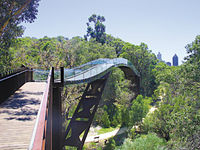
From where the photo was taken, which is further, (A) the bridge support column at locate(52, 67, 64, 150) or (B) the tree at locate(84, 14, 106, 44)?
(B) the tree at locate(84, 14, 106, 44)

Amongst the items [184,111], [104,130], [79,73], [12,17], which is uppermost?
[12,17]

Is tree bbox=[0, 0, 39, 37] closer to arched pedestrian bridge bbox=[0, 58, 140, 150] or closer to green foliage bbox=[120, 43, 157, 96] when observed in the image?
arched pedestrian bridge bbox=[0, 58, 140, 150]

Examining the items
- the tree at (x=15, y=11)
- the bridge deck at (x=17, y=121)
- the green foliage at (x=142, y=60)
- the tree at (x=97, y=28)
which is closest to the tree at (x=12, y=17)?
the tree at (x=15, y=11)

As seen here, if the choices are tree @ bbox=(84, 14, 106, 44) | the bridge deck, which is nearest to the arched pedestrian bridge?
the bridge deck

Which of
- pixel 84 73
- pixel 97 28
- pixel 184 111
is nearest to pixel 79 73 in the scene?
pixel 84 73

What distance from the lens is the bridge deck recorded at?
2904 mm

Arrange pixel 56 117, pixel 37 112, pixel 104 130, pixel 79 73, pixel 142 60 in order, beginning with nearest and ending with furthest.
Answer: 1. pixel 37 112
2. pixel 56 117
3. pixel 79 73
4. pixel 104 130
5. pixel 142 60

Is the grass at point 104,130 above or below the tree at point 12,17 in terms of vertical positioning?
below

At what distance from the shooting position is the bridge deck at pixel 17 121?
9.53ft

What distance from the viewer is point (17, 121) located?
4016 millimetres

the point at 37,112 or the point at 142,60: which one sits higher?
the point at 142,60

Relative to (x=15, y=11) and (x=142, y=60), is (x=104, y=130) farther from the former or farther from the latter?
(x=142, y=60)

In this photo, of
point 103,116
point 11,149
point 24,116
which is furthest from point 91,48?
point 11,149

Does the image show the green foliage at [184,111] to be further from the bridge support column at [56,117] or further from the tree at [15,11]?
the tree at [15,11]
